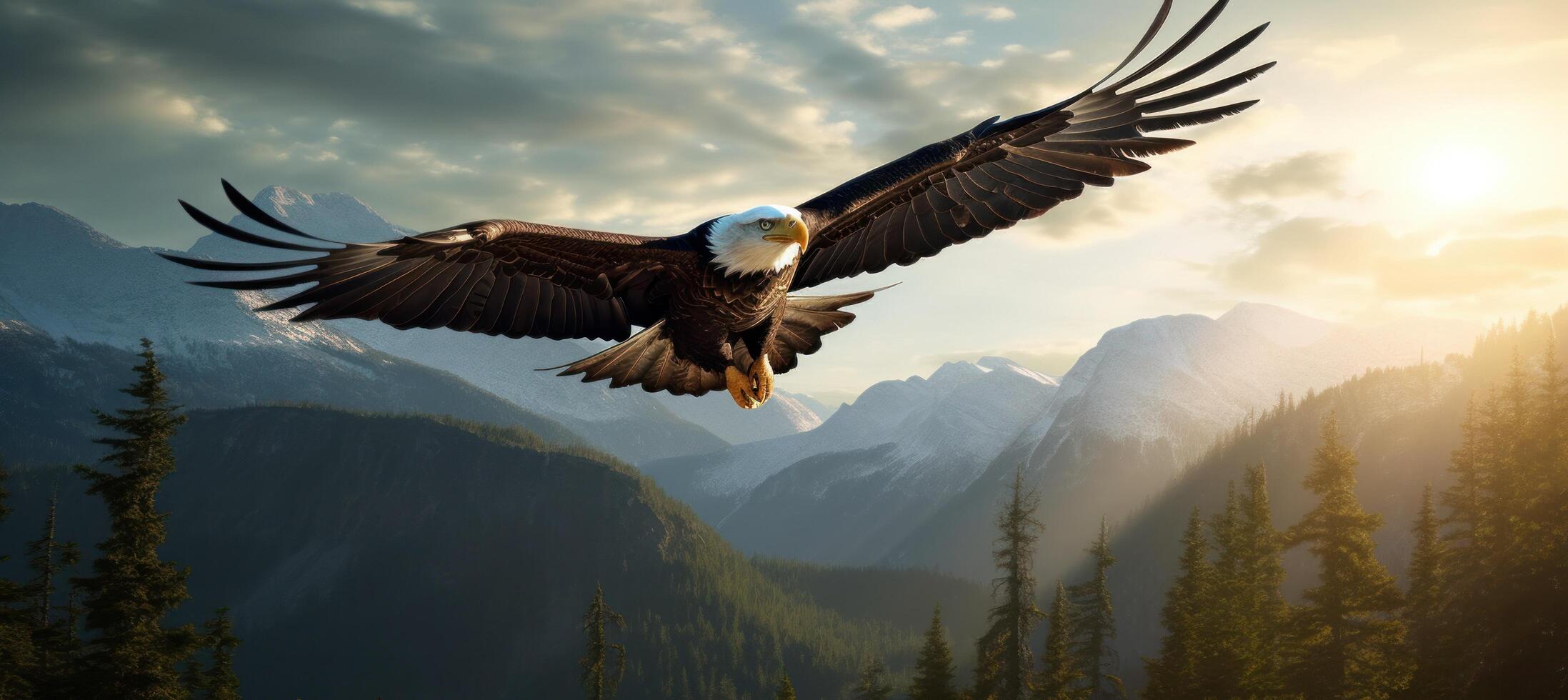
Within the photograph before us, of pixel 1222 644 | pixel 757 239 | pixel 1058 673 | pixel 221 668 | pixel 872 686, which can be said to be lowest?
pixel 872 686

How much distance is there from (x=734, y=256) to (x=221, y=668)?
3661cm

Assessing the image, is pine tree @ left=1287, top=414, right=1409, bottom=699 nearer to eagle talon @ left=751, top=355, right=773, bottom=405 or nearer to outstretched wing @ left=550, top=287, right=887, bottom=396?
outstretched wing @ left=550, top=287, right=887, bottom=396

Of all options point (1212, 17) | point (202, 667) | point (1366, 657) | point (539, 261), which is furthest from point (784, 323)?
point (202, 667)

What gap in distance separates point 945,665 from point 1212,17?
4007cm

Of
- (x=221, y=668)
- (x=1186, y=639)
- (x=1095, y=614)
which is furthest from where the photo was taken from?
(x=1095, y=614)

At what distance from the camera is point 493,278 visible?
259 inches

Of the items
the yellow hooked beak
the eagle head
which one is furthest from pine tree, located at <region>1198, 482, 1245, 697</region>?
the yellow hooked beak

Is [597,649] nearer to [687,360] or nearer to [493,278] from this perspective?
[493,278]

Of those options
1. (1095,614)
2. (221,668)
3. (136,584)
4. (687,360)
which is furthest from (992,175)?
(1095,614)

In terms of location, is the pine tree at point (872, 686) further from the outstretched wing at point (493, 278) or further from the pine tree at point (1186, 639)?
the outstretched wing at point (493, 278)

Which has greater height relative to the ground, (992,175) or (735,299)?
(992,175)

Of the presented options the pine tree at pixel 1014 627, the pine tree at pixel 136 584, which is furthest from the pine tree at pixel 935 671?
the pine tree at pixel 136 584

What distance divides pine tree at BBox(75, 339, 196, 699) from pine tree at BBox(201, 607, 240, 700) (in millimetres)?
4313

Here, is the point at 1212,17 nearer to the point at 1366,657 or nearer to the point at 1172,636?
the point at 1366,657
